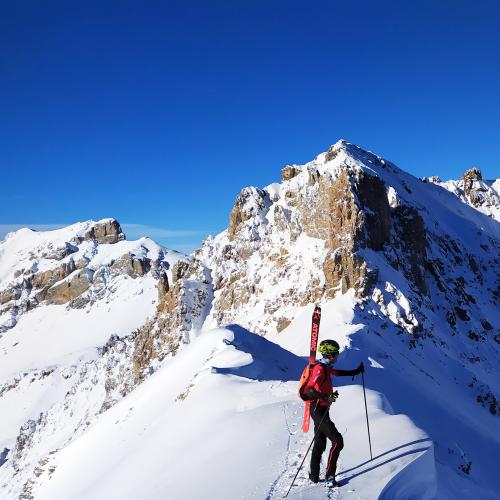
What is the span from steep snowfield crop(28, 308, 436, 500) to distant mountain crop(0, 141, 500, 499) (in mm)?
63

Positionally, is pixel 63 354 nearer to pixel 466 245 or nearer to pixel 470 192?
pixel 466 245

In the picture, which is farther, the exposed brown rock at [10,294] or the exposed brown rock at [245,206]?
the exposed brown rock at [10,294]

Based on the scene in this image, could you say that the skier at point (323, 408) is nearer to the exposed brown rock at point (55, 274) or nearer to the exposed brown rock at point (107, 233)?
Answer: the exposed brown rock at point (55, 274)

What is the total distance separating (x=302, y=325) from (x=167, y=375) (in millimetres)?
25135

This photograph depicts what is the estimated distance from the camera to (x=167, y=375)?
24.0 meters

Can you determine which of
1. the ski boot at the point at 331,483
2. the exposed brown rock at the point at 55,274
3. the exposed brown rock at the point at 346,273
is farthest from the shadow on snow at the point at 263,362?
the exposed brown rock at the point at 55,274

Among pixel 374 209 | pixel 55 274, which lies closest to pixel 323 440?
pixel 374 209

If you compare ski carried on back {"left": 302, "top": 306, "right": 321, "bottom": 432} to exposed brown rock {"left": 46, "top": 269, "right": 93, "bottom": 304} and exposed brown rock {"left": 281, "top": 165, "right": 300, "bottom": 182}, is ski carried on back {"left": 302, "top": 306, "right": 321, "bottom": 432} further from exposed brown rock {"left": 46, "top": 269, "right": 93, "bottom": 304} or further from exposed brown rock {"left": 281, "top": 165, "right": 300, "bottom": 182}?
exposed brown rock {"left": 46, "top": 269, "right": 93, "bottom": 304}

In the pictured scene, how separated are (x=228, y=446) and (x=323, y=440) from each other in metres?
3.07

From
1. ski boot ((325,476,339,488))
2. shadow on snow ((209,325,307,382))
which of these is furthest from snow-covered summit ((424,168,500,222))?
ski boot ((325,476,339,488))

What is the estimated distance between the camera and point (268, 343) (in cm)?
2628

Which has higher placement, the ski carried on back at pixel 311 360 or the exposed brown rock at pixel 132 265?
the exposed brown rock at pixel 132 265

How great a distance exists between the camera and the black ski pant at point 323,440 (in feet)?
30.6

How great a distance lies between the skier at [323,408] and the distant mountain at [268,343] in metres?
0.54
